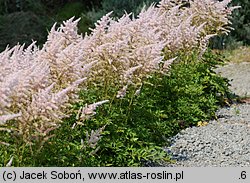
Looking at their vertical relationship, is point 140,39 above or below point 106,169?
above

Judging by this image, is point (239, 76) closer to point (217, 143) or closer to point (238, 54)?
point (238, 54)

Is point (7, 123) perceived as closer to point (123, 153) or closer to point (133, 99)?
point (123, 153)

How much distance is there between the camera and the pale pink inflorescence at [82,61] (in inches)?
119

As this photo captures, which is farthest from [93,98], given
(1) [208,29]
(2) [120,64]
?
(1) [208,29]

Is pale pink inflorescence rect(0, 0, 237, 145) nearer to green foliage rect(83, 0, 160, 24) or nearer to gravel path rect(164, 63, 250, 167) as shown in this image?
gravel path rect(164, 63, 250, 167)

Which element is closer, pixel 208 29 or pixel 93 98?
pixel 93 98

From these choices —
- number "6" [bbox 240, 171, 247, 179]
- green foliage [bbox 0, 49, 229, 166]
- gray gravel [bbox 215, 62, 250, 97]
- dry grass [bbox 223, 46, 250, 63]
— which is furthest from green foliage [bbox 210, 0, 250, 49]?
number "6" [bbox 240, 171, 247, 179]

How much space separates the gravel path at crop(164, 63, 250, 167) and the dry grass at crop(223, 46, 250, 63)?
4.31 metres

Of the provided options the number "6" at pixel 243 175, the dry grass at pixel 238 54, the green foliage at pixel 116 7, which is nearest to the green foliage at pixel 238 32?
the dry grass at pixel 238 54

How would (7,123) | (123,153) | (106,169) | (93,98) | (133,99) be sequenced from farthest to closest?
(133,99), (93,98), (123,153), (106,169), (7,123)

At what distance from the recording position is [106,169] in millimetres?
3455

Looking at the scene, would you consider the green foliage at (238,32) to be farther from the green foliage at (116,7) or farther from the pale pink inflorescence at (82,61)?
the pale pink inflorescence at (82,61)

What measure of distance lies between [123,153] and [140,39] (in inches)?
44.1

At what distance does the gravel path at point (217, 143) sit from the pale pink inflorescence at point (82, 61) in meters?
0.63
